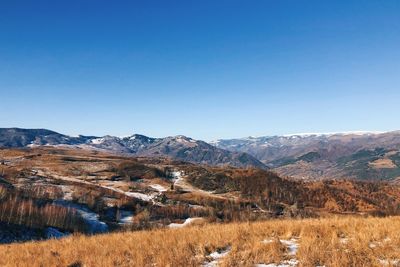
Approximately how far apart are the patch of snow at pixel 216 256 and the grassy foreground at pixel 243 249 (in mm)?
123

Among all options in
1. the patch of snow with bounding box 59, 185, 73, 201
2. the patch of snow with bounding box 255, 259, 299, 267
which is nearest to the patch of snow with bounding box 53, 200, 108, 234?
the patch of snow with bounding box 59, 185, 73, 201

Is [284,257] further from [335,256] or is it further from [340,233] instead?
[340,233]

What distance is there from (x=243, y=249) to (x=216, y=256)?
123cm

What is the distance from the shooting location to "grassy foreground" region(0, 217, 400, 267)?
47.4ft

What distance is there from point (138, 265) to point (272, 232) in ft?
26.1

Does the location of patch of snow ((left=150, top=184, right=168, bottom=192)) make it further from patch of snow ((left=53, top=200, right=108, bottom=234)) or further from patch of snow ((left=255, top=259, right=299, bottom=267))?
patch of snow ((left=255, top=259, right=299, bottom=267))

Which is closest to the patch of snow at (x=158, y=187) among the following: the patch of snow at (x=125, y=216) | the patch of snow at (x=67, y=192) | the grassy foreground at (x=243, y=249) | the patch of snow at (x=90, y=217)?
the patch of snow at (x=67, y=192)

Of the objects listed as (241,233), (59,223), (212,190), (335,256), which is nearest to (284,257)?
(335,256)

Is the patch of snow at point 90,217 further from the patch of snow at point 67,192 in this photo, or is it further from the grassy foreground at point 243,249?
the grassy foreground at point 243,249

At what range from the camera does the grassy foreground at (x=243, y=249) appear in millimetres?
14448

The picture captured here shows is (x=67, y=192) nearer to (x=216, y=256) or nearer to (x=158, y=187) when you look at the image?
(x=158, y=187)

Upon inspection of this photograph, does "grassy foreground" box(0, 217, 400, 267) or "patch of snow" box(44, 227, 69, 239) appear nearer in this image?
"grassy foreground" box(0, 217, 400, 267)

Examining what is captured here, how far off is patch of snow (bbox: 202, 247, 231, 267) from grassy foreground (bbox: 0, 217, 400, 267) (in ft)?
0.40

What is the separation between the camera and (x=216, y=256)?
16141mm
